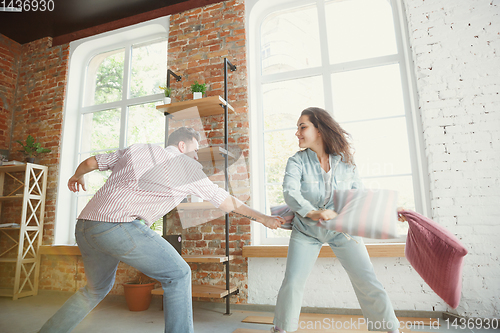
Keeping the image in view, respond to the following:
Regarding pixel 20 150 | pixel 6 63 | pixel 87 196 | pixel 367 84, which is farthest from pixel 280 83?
pixel 6 63

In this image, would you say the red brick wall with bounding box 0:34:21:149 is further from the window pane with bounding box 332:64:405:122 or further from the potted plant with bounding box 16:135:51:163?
the window pane with bounding box 332:64:405:122

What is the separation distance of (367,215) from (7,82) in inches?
218

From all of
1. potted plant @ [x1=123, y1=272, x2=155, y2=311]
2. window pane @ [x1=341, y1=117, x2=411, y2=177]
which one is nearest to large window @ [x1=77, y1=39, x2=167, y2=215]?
potted plant @ [x1=123, y1=272, x2=155, y2=311]

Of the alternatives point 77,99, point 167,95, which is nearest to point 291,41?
point 167,95

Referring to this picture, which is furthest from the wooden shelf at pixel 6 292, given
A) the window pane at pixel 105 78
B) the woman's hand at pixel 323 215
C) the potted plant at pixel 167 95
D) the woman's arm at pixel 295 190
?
the woman's hand at pixel 323 215

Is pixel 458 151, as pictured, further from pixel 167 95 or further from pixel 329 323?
pixel 167 95

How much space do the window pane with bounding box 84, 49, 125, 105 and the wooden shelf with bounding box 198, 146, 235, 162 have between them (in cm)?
190

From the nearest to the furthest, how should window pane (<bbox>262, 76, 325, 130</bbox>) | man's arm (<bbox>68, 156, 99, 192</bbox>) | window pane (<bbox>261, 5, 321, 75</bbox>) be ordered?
man's arm (<bbox>68, 156, 99, 192</bbox>), window pane (<bbox>262, 76, 325, 130</bbox>), window pane (<bbox>261, 5, 321, 75</bbox>)

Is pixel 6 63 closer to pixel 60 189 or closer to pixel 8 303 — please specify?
pixel 60 189

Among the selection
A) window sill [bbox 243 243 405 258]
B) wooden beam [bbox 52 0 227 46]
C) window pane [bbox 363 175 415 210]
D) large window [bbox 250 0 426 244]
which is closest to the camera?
window sill [bbox 243 243 405 258]

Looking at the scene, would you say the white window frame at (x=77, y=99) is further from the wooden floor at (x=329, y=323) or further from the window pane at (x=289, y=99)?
the wooden floor at (x=329, y=323)

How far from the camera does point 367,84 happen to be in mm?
3191

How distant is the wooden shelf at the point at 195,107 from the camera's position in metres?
3.06

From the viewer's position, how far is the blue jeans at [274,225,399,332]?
5.26ft
